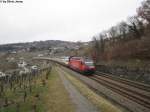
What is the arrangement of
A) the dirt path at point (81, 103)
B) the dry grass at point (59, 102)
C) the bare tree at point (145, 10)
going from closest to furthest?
the dirt path at point (81, 103), the dry grass at point (59, 102), the bare tree at point (145, 10)

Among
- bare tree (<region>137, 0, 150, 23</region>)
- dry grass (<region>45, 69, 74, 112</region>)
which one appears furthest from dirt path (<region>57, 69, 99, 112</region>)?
bare tree (<region>137, 0, 150, 23</region>)

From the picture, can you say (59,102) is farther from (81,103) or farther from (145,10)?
(145,10)

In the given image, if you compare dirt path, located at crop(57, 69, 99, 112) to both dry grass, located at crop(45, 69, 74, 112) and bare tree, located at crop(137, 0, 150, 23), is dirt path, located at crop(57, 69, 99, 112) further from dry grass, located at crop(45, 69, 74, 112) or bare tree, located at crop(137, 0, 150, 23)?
bare tree, located at crop(137, 0, 150, 23)

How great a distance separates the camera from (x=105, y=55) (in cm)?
5353

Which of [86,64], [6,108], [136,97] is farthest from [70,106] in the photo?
[86,64]

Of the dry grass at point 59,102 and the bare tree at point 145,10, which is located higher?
the bare tree at point 145,10

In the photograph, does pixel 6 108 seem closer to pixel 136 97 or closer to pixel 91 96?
pixel 91 96

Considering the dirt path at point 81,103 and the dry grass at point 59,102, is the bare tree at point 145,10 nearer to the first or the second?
the dirt path at point 81,103

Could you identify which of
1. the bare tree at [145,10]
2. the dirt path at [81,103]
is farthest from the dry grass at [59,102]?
the bare tree at [145,10]

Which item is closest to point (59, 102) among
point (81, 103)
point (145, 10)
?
point (81, 103)

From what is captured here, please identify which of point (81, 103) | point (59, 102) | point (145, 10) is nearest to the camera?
point (81, 103)

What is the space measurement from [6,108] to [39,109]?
10.4 feet

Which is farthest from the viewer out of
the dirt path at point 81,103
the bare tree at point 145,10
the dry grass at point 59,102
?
the bare tree at point 145,10

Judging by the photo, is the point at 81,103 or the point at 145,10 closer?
the point at 81,103
